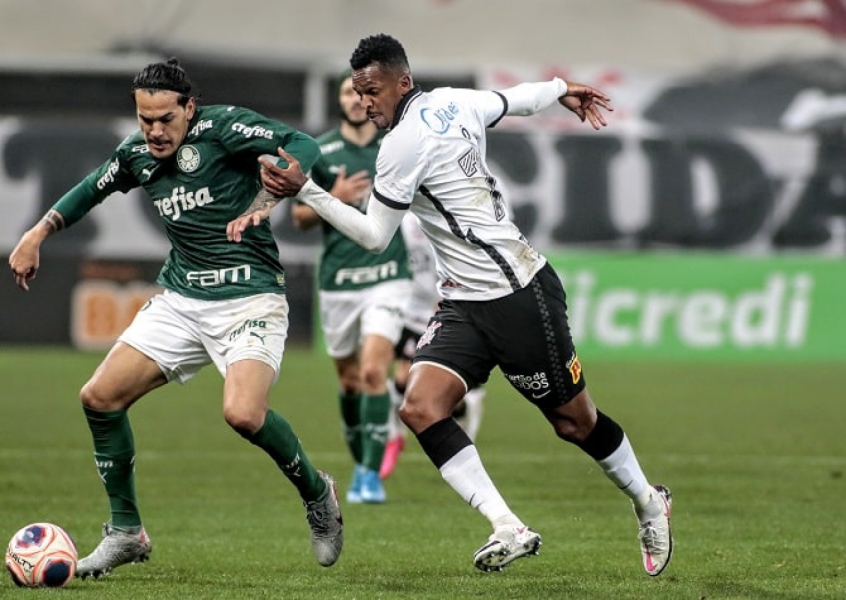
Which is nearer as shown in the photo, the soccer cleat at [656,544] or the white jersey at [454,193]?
the white jersey at [454,193]

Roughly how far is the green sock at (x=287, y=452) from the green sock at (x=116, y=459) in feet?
1.95

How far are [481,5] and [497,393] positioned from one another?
32.3 feet

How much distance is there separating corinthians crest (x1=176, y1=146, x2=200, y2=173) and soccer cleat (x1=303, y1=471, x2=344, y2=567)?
62.7 inches

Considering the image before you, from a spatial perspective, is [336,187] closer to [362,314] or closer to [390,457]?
[362,314]

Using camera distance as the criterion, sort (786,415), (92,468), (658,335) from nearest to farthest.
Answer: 1. (92,468)
2. (786,415)
3. (658,335)

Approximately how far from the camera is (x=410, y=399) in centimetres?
704

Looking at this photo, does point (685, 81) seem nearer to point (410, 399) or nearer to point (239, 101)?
point (239, 101)

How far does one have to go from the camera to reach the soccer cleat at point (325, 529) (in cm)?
736

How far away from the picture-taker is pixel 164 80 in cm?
714

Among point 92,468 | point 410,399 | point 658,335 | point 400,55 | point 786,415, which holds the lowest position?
point 658,335

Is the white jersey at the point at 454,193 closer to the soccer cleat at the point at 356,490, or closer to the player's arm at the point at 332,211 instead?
the player's arm at the point at 332,211

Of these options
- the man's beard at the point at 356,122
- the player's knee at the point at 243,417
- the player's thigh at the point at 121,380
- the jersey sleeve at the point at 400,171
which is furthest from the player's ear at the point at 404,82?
the man's beard at the point at 356,122

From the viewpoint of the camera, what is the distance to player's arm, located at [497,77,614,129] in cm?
752

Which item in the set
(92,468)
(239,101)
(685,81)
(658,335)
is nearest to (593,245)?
(658,335)
